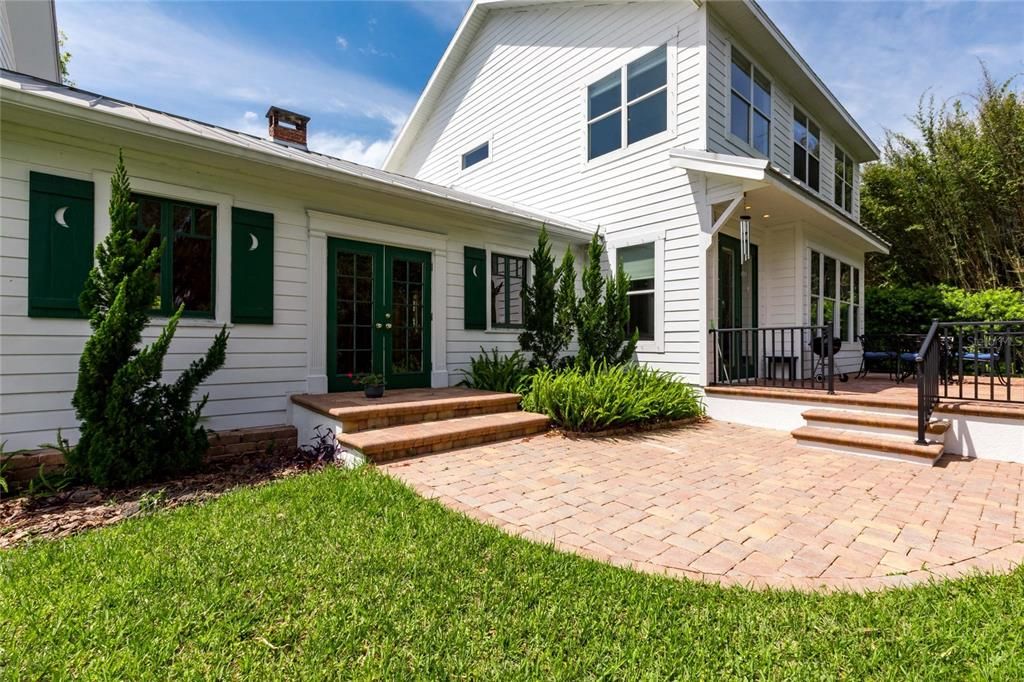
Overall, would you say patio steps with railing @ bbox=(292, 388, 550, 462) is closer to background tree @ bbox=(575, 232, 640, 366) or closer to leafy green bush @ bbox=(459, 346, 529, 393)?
leafy green bush @ bbox=(459, 346, 529, 393)

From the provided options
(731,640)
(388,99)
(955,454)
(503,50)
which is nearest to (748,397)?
(955,454)

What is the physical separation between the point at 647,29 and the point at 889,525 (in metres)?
7.85

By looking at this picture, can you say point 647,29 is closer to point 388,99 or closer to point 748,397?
point 748,397

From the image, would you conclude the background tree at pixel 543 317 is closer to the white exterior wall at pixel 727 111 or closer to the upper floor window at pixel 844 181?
the white exterior wall at pixel 727 111

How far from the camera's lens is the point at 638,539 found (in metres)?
2.69

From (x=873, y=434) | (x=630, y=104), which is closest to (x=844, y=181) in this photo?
(x=630, y=104)

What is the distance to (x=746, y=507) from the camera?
10.6 feet

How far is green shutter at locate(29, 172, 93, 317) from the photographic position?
13.0 feet

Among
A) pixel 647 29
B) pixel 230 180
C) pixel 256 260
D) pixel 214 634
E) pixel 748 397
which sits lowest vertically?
pixel 214 634

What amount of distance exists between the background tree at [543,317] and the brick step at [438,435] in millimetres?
1602

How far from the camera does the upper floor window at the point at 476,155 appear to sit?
35.0 ft

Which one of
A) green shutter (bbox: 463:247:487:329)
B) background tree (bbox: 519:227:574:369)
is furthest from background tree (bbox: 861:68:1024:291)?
green shutter (bbox: 463:247:487:329)

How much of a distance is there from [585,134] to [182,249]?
21.9ft

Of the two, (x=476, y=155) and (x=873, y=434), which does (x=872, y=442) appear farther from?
(x=476, y=155)
